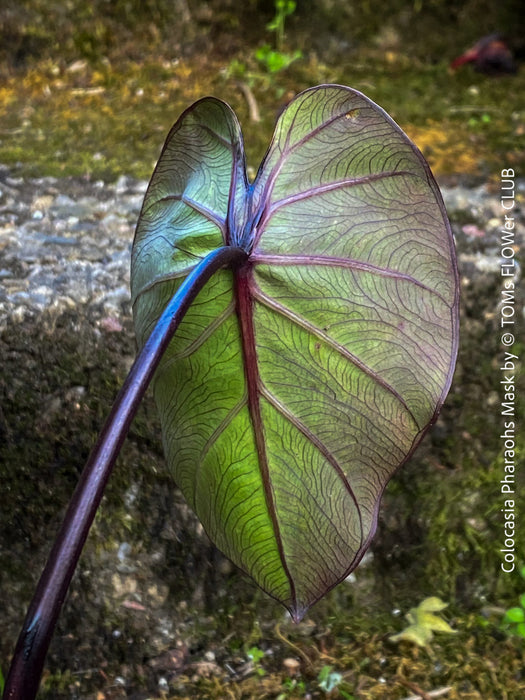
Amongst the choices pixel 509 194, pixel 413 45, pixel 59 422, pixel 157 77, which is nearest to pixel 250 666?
pixel 59 422

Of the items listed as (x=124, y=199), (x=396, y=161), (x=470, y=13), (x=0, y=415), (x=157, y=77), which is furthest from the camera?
(x=470, y=13)

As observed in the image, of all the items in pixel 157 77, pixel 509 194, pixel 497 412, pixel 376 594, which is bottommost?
pixel 376 594

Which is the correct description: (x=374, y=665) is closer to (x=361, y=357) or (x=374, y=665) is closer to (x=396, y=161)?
(x=361, y=357)

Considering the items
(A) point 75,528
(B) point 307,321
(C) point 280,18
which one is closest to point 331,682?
(B) point 307,321

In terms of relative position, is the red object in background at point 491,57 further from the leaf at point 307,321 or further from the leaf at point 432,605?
the leaf at point 432,605

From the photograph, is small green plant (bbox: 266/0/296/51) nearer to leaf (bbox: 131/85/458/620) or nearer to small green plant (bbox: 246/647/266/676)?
leaf (bbox: 131/85/458/620)

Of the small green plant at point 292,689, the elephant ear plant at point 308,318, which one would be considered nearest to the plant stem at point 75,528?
the elephant ear plant at point 308,318
